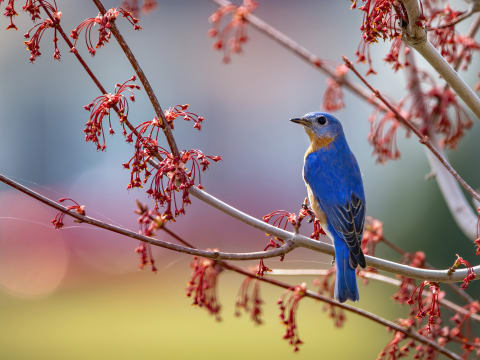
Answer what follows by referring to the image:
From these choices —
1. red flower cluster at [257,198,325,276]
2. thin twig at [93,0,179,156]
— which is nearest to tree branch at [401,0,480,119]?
red flower cluster at [257,198,325,276]

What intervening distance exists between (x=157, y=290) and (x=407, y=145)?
8.33 meters

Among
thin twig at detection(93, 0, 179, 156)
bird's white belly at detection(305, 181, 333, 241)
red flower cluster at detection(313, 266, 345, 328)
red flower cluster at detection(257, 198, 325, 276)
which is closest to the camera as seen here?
thin twig at detection(93, 0, 179, 156)

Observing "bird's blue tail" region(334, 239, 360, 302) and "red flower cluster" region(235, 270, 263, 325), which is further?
"red flower cluster" region(235, 270, 263, 325)

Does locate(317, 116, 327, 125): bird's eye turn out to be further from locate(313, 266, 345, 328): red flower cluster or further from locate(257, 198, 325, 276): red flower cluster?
locate(257, 198, 325, 276): red flower cluster

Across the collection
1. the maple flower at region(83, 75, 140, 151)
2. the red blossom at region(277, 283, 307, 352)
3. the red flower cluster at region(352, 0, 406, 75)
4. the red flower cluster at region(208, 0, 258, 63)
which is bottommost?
the red blossom at region(277, 283, 307, 352)

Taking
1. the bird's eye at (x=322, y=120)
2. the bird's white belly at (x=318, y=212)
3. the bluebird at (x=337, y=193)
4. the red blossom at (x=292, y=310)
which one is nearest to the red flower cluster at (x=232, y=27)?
the bluebird at (x=337, y=193)

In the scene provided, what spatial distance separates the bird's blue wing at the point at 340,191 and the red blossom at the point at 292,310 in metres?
0.47

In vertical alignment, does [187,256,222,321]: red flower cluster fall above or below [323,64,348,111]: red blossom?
below

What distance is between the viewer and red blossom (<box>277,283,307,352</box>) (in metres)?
2.87

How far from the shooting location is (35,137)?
17.6m

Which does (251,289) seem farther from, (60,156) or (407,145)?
(60,156)

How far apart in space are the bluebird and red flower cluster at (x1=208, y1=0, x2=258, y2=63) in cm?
59

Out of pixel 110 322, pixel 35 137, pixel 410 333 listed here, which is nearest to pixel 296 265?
pixel 110 322

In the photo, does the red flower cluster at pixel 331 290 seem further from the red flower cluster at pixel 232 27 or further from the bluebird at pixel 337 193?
the red flower cluster at pixel 232 27
